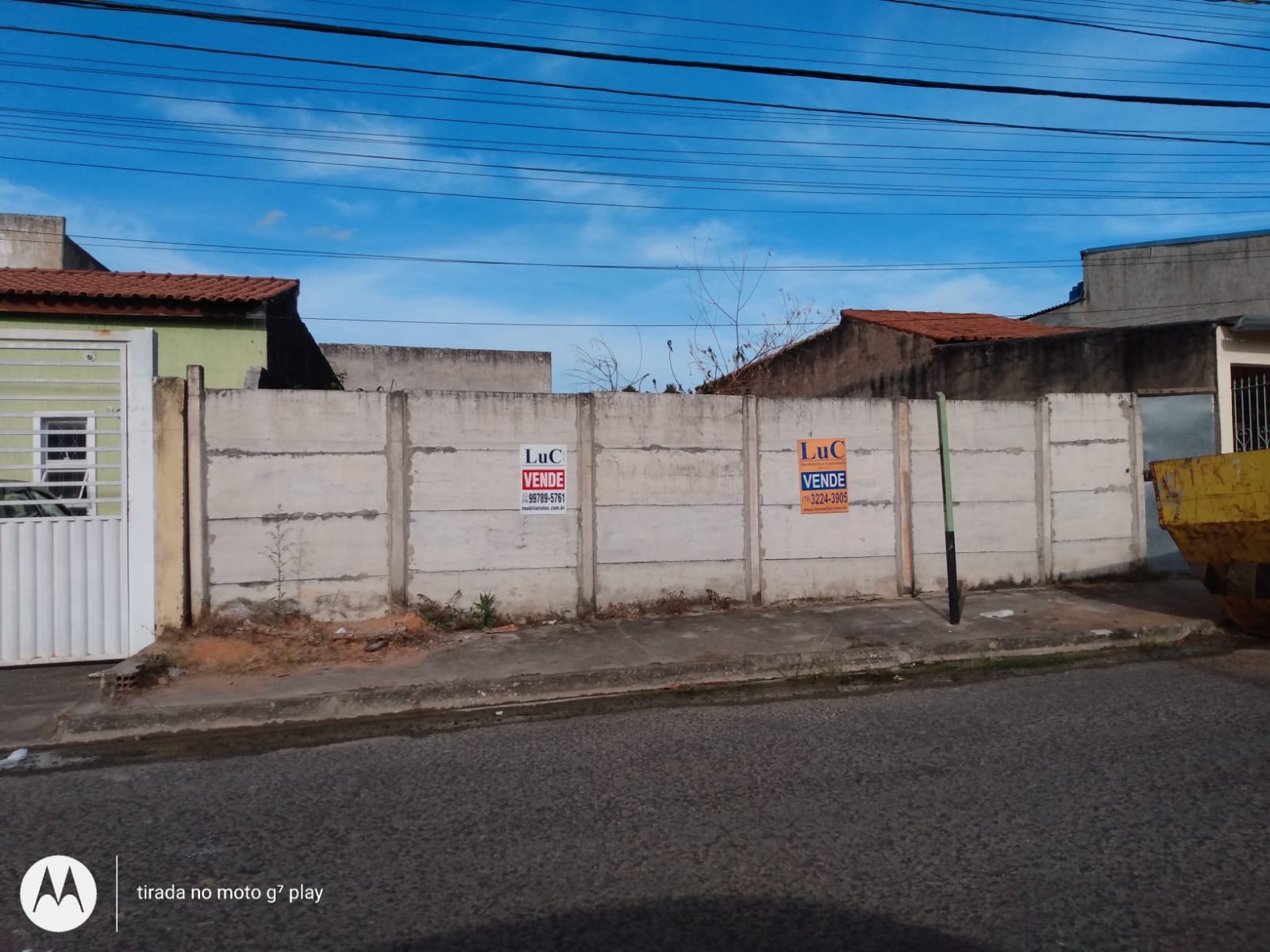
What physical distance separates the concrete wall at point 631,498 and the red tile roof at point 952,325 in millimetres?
3754

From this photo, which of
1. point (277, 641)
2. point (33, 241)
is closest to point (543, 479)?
point (277, 641)

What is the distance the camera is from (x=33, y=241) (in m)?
15.9

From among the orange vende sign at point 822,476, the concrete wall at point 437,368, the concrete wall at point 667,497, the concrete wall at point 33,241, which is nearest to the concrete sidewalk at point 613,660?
the concrete wall at point 667,497

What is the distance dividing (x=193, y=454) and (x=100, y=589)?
4.41 feet

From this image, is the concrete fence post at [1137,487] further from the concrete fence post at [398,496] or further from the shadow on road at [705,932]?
the shadow on road at [705,932]

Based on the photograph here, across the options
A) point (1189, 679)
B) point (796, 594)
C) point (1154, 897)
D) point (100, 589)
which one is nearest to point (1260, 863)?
point (1154, 897)

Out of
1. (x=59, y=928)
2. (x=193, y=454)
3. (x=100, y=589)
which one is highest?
(x=193, y=454)

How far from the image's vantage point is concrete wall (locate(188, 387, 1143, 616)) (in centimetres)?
777

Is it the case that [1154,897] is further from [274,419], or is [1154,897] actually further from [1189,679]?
[274,419]

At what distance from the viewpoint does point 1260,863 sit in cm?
346

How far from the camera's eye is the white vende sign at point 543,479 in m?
8.42

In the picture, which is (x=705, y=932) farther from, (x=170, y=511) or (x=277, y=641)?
(x=170, y=511)

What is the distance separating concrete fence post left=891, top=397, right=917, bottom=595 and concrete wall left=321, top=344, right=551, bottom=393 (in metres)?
11.6

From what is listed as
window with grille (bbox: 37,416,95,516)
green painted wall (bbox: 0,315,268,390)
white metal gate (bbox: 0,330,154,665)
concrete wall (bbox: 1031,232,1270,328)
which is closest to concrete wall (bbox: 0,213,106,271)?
green painted wall (bbox: 0,315,268,390)
